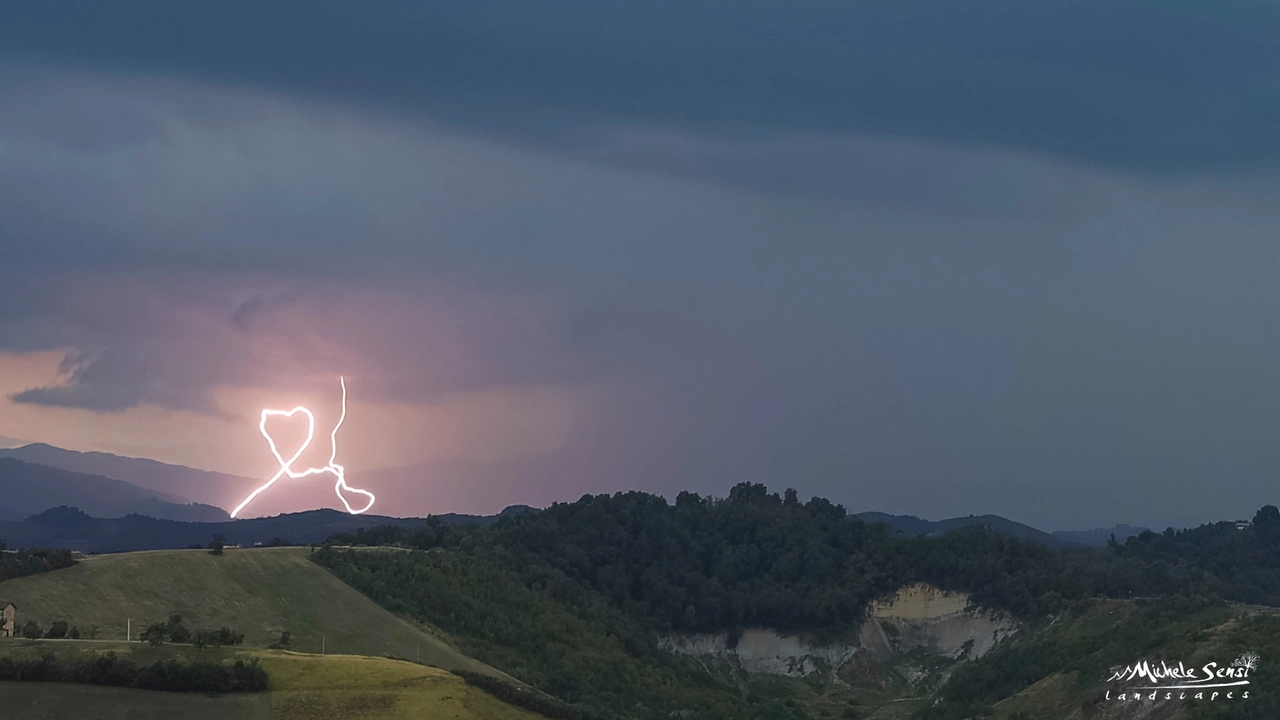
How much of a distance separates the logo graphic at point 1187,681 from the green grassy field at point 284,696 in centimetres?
3280

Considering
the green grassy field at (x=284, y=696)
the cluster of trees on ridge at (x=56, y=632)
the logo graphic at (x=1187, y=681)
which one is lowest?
the logo graphic at (x=1187, y=681)

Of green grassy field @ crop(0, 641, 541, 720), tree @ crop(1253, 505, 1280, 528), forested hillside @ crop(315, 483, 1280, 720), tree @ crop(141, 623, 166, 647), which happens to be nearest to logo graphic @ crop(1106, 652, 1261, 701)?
forested hillside @ crop(315, 483, 1280, 720)

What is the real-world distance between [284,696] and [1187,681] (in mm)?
44814

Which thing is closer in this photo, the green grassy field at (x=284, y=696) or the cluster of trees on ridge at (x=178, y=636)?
the green grassy field at (x=284, y=696)

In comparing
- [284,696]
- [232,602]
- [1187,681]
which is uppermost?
[232,602]

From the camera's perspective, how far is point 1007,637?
103250 millimetres

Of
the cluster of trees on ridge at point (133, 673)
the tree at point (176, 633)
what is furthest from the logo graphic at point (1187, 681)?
the tree at point (176, 633)

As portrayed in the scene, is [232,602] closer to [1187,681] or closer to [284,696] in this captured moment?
[284,696]

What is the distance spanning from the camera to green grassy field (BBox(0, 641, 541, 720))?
158ft

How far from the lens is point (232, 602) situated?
247 feet

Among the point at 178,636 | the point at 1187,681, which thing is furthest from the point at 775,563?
the point at 178,636

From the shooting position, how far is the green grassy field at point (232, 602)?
216 ft

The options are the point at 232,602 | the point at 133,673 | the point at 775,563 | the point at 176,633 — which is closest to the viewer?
the point at 133,673

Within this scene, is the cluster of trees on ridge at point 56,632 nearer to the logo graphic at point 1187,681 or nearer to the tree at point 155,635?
the tree at point 155,635
